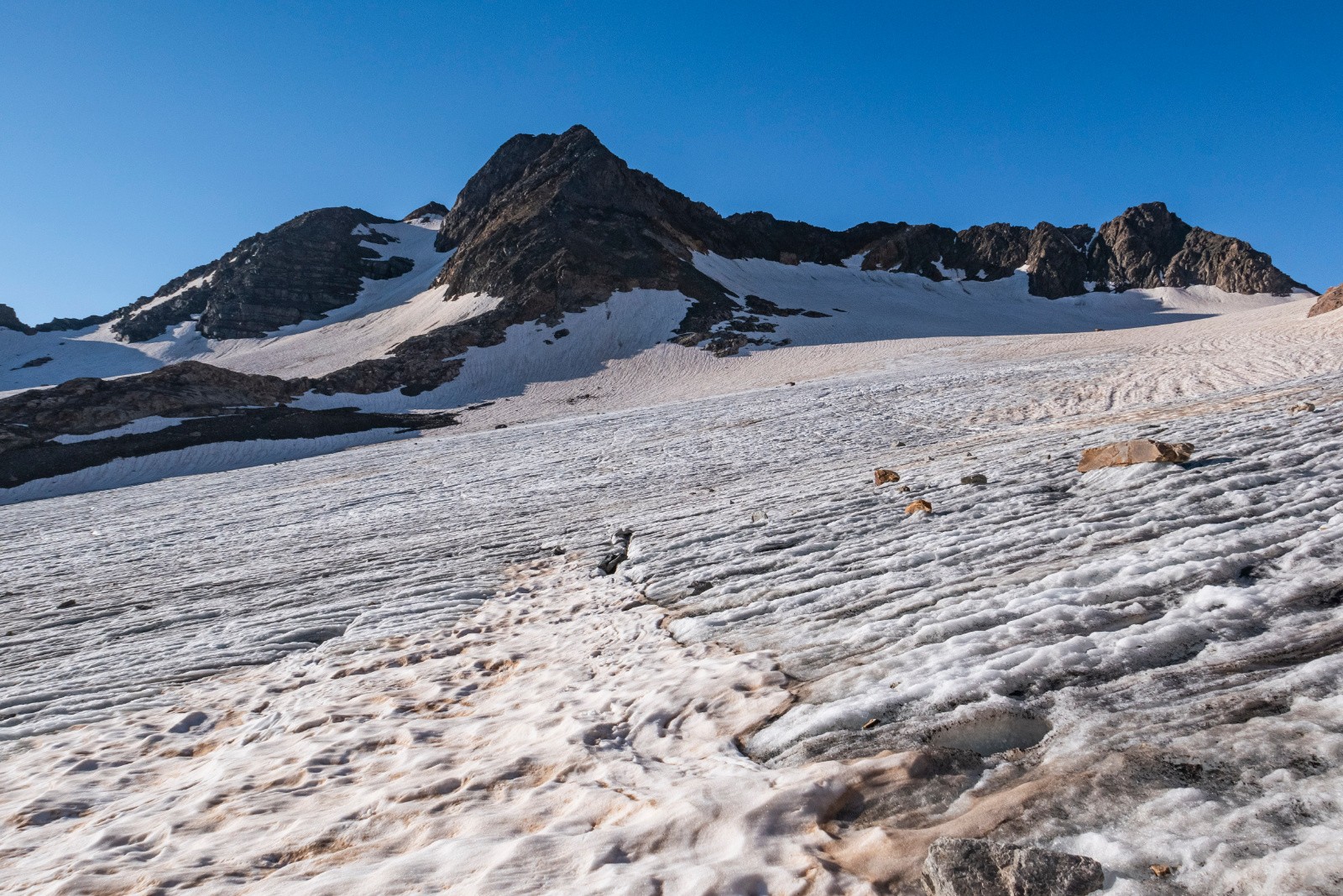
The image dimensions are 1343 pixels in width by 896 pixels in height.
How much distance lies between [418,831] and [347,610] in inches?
199

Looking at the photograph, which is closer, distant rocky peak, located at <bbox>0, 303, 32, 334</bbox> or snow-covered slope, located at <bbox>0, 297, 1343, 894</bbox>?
snow-covered slope, located at <bbox>0, 297, 1343, 894</bbox>

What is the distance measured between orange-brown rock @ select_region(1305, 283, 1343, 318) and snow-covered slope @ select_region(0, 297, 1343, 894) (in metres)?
28.1

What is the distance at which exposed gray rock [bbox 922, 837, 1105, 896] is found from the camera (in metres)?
2.61

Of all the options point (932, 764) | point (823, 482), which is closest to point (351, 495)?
point (823, 482)

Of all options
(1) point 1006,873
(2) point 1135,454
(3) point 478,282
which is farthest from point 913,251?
(1) point 1006,873

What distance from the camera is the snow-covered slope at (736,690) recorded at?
3.12 metres

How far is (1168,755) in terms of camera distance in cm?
318

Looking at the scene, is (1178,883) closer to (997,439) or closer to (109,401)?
(997,439)

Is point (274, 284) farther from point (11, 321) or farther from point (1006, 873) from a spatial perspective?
point (1006, 873)

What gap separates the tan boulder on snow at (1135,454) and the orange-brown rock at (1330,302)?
33086 mm

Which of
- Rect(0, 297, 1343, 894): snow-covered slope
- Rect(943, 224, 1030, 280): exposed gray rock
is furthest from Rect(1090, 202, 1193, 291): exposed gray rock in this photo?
Rect(0, 297, 1343, 894): snow-covered slope

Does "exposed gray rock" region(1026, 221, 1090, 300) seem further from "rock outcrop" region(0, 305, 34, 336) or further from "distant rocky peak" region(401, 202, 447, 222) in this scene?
"rock outcrop" region(0, 305, 34, 336)

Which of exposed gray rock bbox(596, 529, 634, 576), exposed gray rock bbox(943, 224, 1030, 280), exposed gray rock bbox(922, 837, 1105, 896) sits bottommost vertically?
exposed gray rock bbox(596, 529, 634, 576)

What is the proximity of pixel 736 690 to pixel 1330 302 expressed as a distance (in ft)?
134
